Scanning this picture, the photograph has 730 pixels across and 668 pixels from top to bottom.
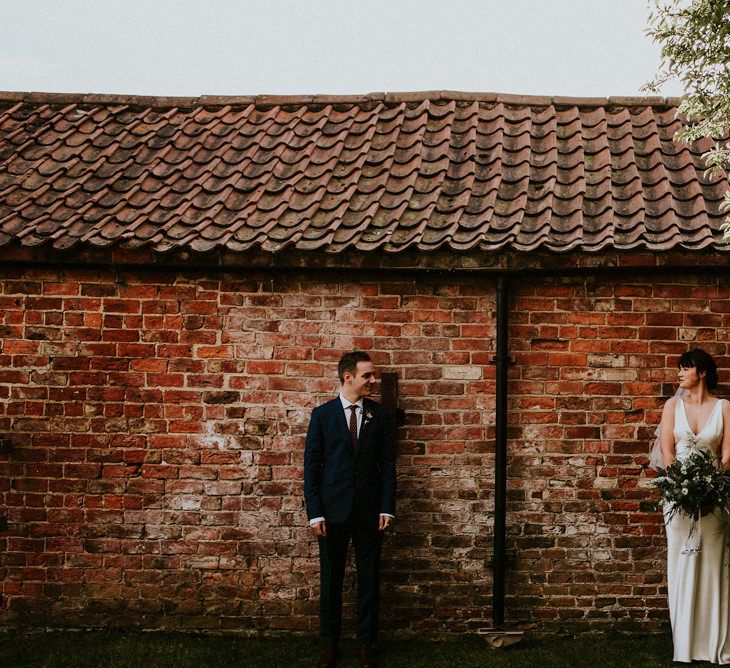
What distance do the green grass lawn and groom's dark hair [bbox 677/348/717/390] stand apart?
76.1 inches

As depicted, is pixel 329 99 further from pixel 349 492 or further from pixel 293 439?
pixel 349 492

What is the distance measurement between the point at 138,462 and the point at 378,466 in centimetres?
193

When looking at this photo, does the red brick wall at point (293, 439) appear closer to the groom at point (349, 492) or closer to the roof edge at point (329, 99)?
the groom at point (349, 492)

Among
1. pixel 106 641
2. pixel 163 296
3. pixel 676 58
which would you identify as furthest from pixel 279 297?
pixel 676 58

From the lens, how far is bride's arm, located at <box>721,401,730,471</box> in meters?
5.13

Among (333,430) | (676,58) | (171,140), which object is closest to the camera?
(676,58)

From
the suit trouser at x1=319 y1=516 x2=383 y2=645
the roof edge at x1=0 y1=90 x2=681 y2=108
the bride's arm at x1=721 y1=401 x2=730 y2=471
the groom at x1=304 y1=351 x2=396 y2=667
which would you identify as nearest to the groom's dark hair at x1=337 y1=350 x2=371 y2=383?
the groom at x1=304 y1=351 x2=396 y2=667

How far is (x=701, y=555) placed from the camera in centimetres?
520

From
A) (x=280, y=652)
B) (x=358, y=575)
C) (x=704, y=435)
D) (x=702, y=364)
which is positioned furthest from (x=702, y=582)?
(x=280, y=652)

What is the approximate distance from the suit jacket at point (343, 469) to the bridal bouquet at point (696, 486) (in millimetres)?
1846

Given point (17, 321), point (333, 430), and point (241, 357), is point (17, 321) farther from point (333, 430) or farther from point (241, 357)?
point (333, 430)

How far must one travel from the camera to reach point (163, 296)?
5879 mm

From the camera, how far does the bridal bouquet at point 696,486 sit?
4918mm

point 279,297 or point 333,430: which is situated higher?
point 279,297
